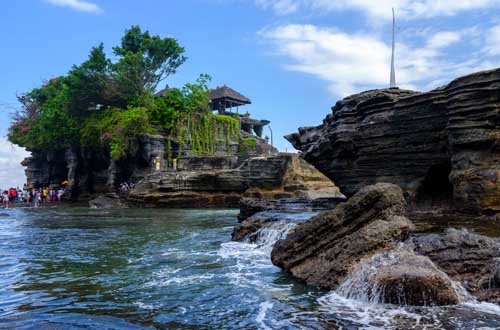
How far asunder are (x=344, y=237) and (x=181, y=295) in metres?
3.37

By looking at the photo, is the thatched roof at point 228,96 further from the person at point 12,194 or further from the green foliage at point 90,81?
the person at point 12,194

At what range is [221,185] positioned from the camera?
33188mm

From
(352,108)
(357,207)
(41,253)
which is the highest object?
(352,108)

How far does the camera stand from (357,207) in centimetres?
932

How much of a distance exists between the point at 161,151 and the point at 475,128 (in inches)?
1106

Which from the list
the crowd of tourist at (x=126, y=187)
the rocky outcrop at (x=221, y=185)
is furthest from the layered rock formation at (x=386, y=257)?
the crowd of tourist at (x=126, y=187)

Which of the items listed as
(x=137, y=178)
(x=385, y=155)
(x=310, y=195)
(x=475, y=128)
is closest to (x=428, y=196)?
(x=385, y=155)

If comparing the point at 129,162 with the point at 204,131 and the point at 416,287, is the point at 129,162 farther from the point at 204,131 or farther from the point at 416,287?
the point at 416,287

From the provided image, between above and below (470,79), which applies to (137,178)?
below

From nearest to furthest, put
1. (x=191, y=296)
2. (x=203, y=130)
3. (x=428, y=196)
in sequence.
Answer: (x=191, y=296) → (x=428, y=196) → (x=203, y=130)

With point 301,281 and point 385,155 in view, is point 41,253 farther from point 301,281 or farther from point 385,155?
point 385,155

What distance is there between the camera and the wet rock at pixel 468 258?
6.64m

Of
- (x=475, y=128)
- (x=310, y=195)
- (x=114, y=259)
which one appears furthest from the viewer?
(x=310, y=195)

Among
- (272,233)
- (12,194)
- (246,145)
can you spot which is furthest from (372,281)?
(12,194)
